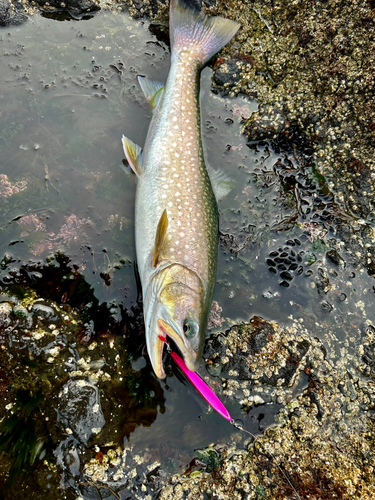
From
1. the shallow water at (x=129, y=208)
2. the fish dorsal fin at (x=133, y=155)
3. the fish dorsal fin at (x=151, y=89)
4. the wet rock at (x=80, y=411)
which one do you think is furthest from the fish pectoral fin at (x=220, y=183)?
the wet rock at (x=80, y=411)

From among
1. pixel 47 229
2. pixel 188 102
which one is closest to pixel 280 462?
pixel 47 229

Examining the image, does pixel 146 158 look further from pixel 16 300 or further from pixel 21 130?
pixel 16 300

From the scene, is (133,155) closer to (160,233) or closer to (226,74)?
(160,233)

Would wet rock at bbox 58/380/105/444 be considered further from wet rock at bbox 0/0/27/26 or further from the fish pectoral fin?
wet rock at bbox 0/0/27/26

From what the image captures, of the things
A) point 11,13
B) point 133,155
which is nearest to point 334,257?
point 133,155

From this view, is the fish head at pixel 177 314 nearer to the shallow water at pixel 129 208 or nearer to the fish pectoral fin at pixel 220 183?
the shallow water at pixel 129 208

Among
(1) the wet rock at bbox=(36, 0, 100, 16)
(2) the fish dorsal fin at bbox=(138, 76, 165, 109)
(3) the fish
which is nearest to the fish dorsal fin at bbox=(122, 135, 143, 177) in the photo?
(3) the fish
